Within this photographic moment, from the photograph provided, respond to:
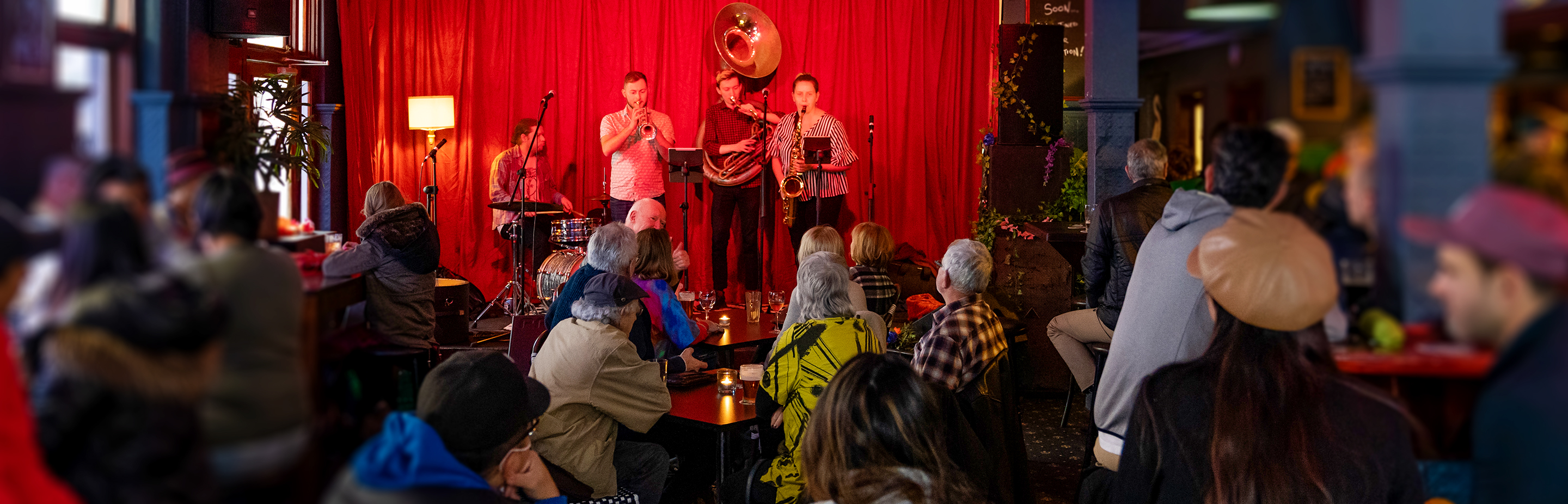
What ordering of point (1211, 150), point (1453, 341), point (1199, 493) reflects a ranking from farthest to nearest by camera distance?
point (1199, 493)
point (1211, 150)
point (1453, 341)

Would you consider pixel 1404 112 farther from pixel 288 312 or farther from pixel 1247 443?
pixel 1247 443

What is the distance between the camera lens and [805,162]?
26.9 ft

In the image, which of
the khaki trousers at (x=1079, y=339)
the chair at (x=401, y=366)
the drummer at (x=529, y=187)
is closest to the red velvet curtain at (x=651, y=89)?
the drummer at (x=529, y=187)

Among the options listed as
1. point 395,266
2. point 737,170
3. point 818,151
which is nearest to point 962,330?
point 395,266

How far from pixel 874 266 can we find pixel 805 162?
10.3ft

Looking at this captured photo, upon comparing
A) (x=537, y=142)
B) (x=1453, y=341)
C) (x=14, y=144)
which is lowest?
(x=1453, y=341)

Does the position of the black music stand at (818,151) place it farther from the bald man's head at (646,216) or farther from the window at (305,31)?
the window at (305,31)

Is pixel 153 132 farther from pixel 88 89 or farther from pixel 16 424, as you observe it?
pixel 16 424

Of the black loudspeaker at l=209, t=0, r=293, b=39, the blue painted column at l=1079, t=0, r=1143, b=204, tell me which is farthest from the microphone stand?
the blue painted column at l=1079, t=0, r=1143, b=204

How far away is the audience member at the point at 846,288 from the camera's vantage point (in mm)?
3699

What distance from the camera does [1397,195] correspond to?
59 centimetres

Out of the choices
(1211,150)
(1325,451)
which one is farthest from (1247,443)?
Answer: (1211,150)

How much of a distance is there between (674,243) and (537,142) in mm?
1585

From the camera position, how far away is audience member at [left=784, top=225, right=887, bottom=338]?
3699mm
